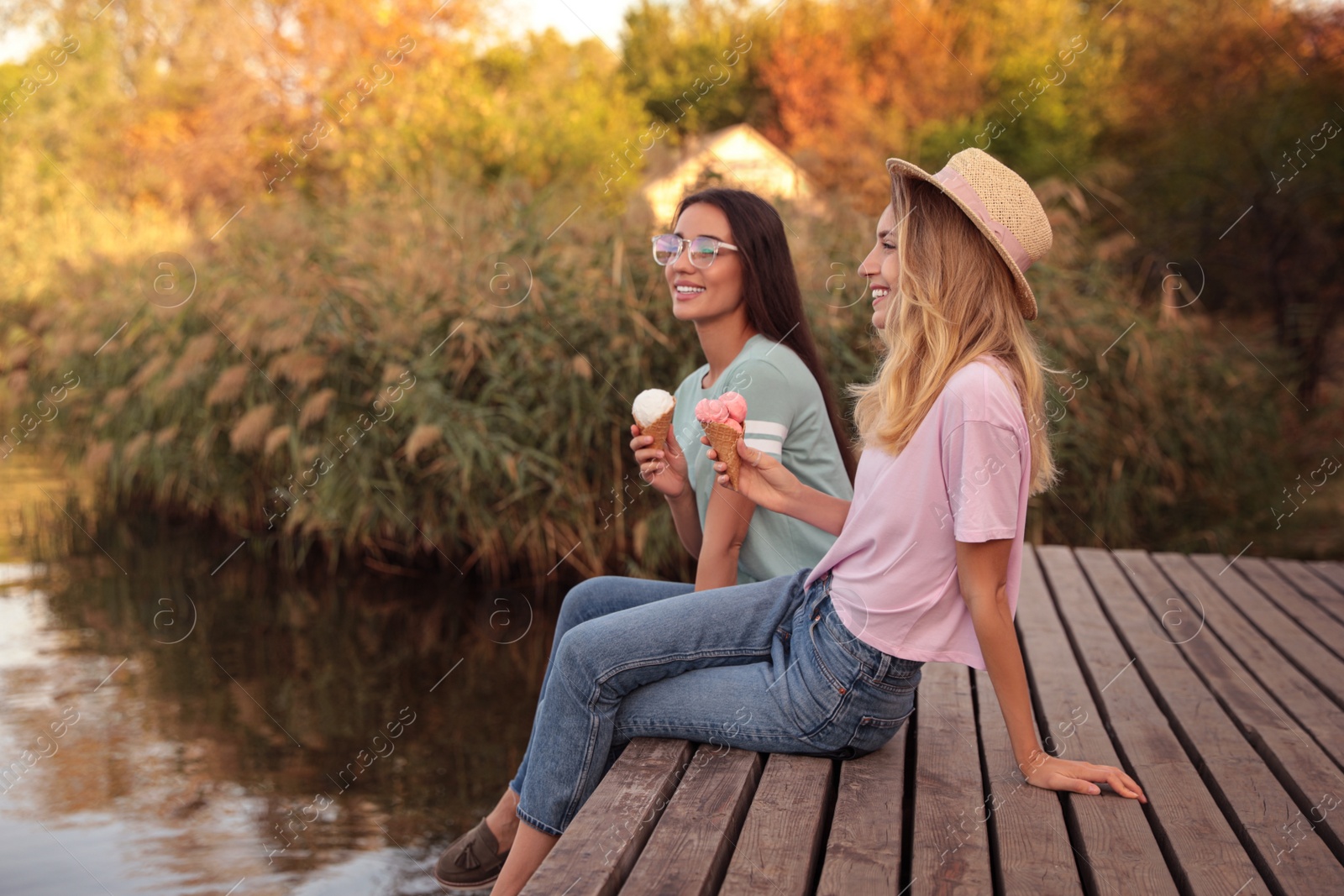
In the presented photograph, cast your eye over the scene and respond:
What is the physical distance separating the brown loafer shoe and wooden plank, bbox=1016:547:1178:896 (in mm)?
1262

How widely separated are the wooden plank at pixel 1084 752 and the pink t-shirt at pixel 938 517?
34cm

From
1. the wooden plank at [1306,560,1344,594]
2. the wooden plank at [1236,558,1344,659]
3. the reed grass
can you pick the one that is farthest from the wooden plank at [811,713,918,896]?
the reed grass

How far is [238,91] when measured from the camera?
22078 mm

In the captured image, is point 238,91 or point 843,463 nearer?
point 843,463

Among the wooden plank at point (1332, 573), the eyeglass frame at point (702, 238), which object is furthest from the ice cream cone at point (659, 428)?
the wooden plank at point (1332, 573)

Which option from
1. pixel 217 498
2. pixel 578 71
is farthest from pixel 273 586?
pixel 578 71

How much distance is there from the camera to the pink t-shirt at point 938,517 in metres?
1.99

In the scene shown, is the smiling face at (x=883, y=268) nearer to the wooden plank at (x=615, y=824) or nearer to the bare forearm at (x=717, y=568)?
the bare forearm at (x=717, y=568)

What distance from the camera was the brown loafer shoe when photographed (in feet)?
8.80

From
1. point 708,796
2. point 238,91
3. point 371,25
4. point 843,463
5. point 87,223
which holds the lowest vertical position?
point 708,796

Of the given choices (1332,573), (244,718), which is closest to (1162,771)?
(1332,573)

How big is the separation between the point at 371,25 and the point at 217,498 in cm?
1979

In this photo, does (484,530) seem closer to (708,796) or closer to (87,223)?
(708,796)

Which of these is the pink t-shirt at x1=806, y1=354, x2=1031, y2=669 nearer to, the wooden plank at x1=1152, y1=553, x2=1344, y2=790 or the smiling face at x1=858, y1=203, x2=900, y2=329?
the smiling face at x1=858, y1=203, x2=900, y2=329
